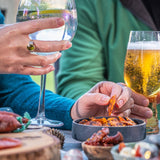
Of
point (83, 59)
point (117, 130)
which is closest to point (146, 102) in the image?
point (117, 130)

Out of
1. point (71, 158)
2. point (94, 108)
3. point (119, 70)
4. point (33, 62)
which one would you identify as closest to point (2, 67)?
point (33, 62)

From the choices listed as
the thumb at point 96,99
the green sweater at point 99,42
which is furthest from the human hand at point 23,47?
the green sweater at point 99,42

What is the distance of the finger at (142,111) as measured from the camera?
1094 millimetres

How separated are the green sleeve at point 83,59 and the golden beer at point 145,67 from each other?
2.60ft

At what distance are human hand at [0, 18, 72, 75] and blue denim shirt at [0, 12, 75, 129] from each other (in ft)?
1.07

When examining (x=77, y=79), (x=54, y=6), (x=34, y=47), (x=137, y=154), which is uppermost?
(x=54, y=6)

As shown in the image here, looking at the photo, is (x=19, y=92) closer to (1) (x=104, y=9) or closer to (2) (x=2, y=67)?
(2) (x=2, y=67)

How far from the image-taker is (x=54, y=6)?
0.95 metres

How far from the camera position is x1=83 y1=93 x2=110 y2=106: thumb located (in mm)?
1009

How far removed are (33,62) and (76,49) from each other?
3.65ft

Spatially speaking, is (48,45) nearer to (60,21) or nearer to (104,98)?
(60,21)

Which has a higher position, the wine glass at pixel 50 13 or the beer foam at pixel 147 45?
the wine glass at pixel 50 13

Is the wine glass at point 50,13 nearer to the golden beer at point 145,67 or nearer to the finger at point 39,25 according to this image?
the finger at point 39,25

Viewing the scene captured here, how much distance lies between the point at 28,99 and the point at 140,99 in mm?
534
